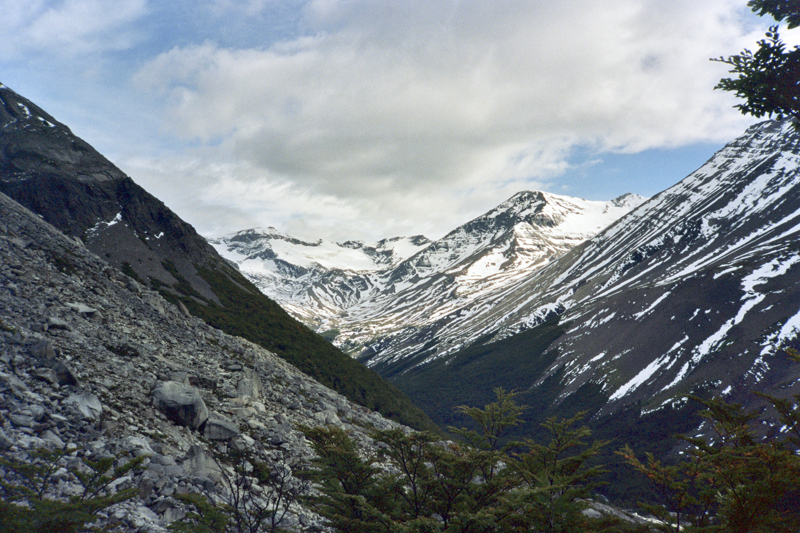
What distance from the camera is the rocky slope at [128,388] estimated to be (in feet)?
51.8

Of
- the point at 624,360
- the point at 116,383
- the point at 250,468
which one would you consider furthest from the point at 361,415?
the point at 624,360

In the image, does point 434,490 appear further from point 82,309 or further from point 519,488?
point 82,309

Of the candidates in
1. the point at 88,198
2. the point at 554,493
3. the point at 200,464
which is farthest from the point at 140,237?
the point at 554,493

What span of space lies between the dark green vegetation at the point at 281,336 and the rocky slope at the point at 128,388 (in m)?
26.8

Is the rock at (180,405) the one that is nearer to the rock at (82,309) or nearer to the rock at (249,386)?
the rock at (249,386)

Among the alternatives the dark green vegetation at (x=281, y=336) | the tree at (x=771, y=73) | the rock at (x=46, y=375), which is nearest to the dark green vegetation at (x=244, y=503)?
the rock at (x=46, y=375)

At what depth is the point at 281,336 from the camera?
7856 centimetres

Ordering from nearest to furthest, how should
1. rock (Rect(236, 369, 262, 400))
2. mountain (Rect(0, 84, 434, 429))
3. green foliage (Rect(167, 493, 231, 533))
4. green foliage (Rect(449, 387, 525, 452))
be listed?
green foliage (Rect(167, 493, 231, 533))
green foliage (Rect(449, 387, 525, 452))
rock (Rect(236, 369, 262, 400))
mountain (Rect(0, 84, 434, 429))

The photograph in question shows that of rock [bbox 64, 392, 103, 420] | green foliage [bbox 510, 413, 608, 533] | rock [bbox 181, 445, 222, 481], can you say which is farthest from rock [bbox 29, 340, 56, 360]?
green foliage [bbox 510, 413, 608, 533]

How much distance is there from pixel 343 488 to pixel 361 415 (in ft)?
97.7

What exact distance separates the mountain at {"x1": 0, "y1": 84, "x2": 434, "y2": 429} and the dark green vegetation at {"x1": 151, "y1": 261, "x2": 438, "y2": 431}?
292 millimetres

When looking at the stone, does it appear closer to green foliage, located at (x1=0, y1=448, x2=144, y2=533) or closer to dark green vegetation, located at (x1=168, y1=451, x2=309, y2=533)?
dark green vegetation, located at (x1=168, y1=451, x2=309, y2=533)

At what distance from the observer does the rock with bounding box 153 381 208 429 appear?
71.2ft

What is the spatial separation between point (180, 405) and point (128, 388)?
9.52 feet
